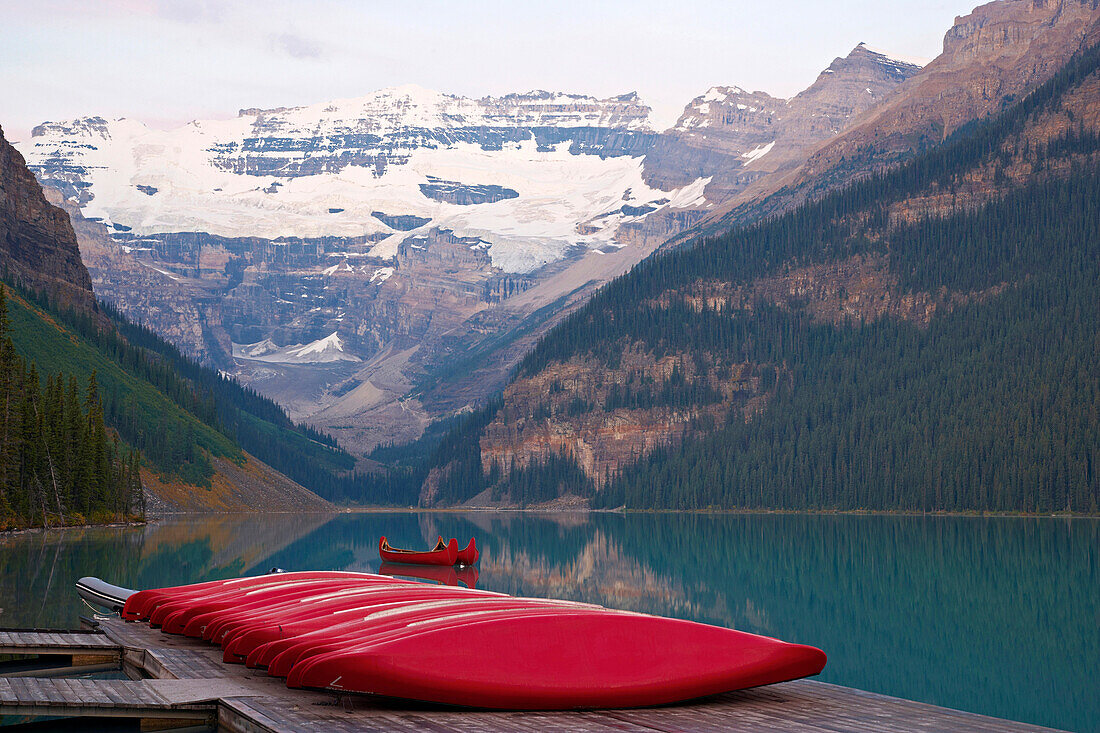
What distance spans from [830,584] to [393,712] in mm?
44046

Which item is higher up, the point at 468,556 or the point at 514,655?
the point at 514,655

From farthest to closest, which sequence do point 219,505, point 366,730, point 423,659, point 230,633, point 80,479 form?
1. point 219,505
2. point 80,479
3. point 230,633
4. point 423,659
5. point 366,730

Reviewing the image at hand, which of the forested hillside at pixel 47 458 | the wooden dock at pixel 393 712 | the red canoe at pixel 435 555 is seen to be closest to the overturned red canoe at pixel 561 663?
the wooden dock at pixel 393 712

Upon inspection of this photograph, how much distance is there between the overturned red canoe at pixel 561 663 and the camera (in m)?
21.3

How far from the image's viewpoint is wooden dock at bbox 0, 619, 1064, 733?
797 inches

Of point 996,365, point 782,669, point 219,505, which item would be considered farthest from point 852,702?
point 996,365

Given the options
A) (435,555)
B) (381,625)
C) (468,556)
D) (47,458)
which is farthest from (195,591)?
(47,458)

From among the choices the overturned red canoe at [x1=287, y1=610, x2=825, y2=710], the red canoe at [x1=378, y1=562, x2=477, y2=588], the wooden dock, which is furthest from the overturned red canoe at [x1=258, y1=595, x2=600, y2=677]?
the red canoe at [x1=378, y1=562, x2=477, y2=588]

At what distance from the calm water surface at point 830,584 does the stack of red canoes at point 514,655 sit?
9320 mm

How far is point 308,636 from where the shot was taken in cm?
2489

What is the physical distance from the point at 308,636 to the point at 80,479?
97.8 meters

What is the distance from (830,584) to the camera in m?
61.2

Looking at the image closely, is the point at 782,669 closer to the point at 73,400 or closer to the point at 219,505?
the point at 73,400

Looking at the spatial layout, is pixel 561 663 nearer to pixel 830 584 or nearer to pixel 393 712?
pixel 393 712
